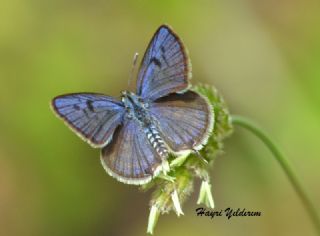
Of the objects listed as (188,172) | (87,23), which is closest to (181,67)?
(188,172)

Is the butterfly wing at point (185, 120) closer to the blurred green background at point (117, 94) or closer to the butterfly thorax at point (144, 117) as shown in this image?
the butterfly thorax at point (144, 117)

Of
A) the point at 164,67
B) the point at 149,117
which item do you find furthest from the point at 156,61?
the point at 149,117

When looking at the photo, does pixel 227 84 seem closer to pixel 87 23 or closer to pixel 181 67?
pixel 87 23

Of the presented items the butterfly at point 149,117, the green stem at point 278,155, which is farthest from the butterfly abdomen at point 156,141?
the green stem at point 278,155

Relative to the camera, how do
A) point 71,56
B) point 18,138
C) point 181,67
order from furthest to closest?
point 71,56 → point 18,138 → point 181,67

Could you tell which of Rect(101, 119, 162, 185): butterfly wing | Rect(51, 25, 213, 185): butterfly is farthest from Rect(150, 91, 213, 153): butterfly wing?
Rect(101, 119, 162, 185): butterfly wing

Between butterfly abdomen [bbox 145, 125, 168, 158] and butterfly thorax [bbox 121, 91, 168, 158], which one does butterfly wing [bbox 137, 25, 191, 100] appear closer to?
butterfly thorax [bbox 121, 91, 168, 158]
